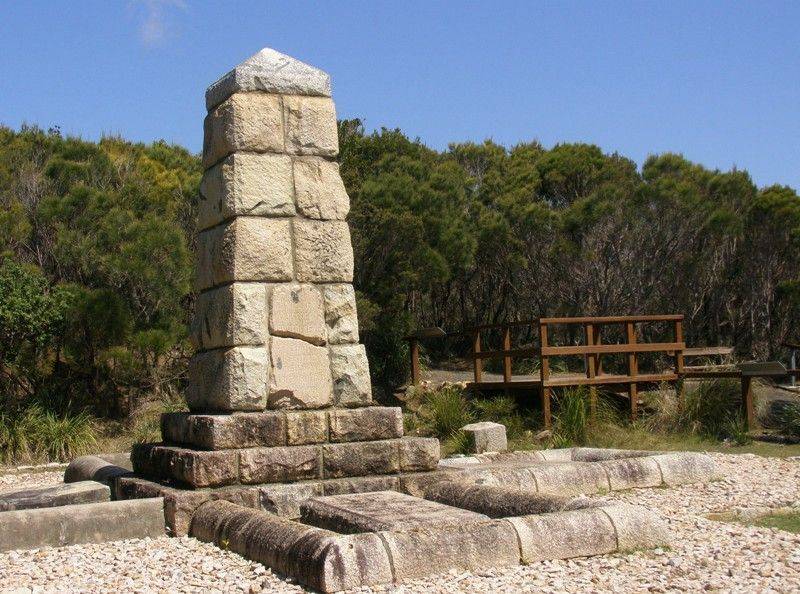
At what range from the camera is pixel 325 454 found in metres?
6.54

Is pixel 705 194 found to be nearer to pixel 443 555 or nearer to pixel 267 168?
pixel 267 168

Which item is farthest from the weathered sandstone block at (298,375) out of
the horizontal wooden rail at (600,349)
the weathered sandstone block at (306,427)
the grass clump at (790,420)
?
the grass clump at (790,420)

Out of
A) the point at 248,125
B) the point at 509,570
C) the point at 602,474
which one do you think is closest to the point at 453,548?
the point at 509,570

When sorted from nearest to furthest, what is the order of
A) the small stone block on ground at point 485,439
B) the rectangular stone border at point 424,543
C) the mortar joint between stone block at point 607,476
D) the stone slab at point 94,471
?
the rectangular stone border at point 424,543
the stone slab at point 94,471
the mortar joint between stone block at point 607,476
the small stone block on ground at point 485,439

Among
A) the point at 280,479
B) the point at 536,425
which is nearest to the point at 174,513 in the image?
the point at 280,479

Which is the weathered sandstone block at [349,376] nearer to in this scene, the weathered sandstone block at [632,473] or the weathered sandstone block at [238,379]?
the weathered sandstone block at [238,379]

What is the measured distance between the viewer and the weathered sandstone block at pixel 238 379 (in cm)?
647

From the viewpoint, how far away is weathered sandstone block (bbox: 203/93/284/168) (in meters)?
6.75

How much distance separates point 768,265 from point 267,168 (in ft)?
60.9

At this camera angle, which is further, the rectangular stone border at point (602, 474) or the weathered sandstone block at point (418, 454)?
the rectangular stone border at point (602, 474)

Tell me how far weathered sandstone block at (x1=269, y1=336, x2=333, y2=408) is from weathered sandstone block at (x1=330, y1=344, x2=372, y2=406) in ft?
0.25

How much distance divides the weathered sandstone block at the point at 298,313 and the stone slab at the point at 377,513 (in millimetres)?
1208

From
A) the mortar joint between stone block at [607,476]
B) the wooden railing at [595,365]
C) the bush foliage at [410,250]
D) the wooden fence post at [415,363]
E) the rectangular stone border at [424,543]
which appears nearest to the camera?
the rectangular stone border at [424,543]

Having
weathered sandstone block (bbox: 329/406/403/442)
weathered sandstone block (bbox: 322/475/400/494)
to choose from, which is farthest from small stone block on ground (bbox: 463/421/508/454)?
weathered sandstone block (bbox: 322/475/400/494)
